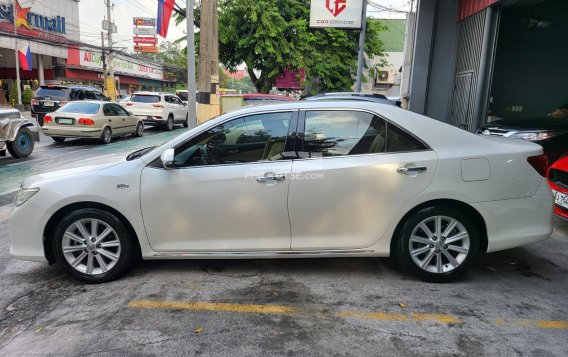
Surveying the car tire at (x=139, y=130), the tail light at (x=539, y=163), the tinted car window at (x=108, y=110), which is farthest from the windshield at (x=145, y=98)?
the tail light at (x=539, y=163)

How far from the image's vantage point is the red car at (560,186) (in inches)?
201

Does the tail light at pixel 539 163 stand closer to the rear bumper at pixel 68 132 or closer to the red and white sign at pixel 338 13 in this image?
the red and white sign at pixel 338 13

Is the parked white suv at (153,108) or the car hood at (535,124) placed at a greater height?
the car hood at (535,124)

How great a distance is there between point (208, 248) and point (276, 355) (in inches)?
52.1

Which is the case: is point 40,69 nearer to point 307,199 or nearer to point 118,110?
point 118,110

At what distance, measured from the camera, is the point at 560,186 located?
17.3 ft

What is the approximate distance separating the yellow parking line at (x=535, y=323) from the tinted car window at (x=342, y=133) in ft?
5.31

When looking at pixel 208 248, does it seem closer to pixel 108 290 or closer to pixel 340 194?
pixel 108 290

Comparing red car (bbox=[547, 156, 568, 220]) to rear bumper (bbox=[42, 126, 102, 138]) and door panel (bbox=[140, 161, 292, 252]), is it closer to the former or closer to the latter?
door panel (bbox=[140, 161, 292, 252])

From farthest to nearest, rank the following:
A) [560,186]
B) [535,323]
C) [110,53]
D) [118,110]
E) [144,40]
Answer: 1. [144,40]
2. [110,53]
3. [118,110]
4. [560,186]
5. [535,323]

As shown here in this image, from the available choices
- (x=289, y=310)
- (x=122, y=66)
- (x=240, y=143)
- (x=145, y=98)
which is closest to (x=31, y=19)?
(x=122, y=66)

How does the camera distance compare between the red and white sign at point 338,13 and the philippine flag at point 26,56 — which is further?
the philippine flag at point 26,56

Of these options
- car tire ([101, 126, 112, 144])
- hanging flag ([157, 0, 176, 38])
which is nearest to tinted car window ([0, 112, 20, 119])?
car tire ([101, 126, 112, 144])

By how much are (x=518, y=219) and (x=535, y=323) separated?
95cm
